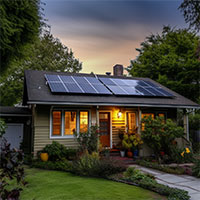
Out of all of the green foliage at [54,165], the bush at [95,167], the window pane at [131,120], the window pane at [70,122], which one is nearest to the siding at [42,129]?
the window pane at [70,122]

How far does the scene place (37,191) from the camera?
540 cm

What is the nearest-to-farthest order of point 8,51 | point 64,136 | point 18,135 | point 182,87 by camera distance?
point 8,51, point 64,136, point 18,135, point 182,87

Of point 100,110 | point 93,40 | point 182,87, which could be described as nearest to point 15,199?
point 100,110

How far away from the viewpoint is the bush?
6801 millimetres

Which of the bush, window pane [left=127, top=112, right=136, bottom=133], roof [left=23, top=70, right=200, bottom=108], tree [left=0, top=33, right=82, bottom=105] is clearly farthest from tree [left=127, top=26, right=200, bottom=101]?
the bush

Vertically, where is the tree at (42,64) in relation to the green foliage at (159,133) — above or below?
above

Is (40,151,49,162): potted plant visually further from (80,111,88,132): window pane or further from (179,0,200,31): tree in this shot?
(179,0,200,31): tree

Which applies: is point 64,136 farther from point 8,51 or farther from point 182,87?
point 182,87

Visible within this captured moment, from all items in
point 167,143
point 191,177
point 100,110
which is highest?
point 100,110

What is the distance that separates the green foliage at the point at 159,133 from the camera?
9695mm

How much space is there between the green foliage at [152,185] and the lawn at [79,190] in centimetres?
20

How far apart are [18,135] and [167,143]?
8.55 meters

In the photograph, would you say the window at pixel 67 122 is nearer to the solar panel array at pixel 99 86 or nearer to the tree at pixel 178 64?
the solar panel array at pixel 99 86

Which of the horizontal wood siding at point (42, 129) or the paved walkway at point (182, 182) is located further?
the horizontal wood siding at point (42, 129)
